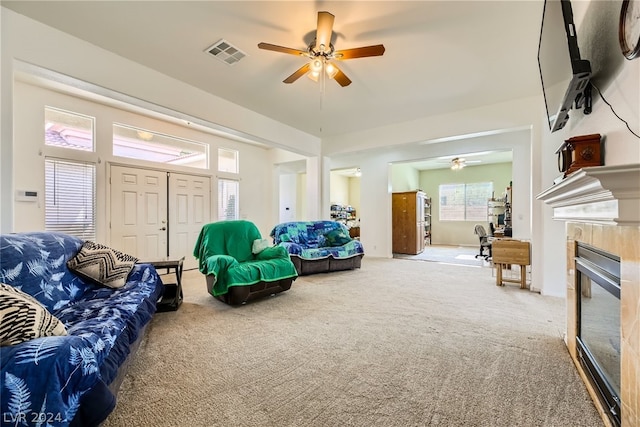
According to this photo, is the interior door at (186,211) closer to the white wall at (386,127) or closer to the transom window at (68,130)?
the transom window at (68,130)

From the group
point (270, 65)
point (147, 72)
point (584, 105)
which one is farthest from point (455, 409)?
point (147, 72)

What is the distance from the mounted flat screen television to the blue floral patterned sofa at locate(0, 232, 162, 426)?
9.10 ft

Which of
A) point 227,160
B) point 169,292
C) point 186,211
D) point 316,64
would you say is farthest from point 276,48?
point 227,160

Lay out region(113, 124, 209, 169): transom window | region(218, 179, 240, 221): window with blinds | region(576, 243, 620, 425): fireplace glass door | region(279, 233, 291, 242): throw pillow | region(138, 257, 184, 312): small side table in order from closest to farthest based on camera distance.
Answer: region(576, 243, 620, 425): fireplace glass door
region(138, 257, 184, 312): small side table
region(113, 124, 209, 169): transom window
region(279, 233, 291, 242): throw pillow
region(218, 179, 240, 221): window with blinds

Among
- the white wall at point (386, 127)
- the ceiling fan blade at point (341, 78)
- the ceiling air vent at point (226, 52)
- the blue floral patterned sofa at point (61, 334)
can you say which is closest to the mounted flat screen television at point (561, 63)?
the white wall at point (386, 127)

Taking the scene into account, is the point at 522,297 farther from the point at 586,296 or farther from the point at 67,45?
the point at 67,45

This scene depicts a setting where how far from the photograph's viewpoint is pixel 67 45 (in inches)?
103

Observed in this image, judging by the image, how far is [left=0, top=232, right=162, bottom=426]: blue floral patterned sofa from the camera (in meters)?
0.92

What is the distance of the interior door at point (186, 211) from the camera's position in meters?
5.25

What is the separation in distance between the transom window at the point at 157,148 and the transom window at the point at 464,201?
7662mm

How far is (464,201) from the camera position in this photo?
29.8 feet

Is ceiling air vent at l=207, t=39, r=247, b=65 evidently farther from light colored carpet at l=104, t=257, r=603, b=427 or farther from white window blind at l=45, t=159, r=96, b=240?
white window blind at l=45, t=159, r=96, b=240

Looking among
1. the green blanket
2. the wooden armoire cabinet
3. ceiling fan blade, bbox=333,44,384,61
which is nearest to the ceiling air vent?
ceiling fan blade, bbox=333,44,384,61

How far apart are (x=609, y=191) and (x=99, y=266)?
318cm
